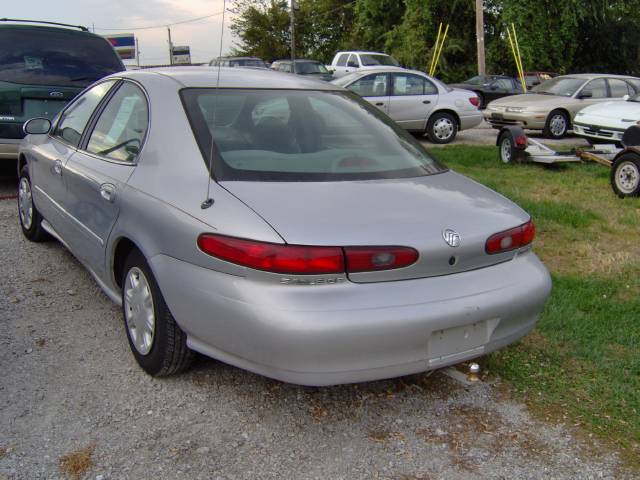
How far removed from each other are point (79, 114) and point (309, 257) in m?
2.69

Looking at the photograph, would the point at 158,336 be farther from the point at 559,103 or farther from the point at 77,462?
the point at 559,103

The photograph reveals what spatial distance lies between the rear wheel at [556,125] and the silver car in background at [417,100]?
63.3 inches

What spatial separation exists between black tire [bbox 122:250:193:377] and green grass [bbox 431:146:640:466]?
64.2 inches

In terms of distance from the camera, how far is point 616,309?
14.1ft

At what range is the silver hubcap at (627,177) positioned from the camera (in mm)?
7722

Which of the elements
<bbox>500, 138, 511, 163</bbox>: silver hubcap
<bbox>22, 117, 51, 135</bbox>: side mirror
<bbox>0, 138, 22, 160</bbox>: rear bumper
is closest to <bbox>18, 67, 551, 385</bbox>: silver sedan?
<bbox>22, 117, 51, 135</bbox>: side mirror

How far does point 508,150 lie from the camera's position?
1005cm

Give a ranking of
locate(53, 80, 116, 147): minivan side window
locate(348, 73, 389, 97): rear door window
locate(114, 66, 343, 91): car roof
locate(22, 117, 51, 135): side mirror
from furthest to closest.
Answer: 1. locate(348, 73, 389, 97): rear door window
2. locate(22, 117, 51, 135): side mirror
3. locate(53, 80, 116, 147): minivan side window
4. locate(114, 66, 343, 91): car roof

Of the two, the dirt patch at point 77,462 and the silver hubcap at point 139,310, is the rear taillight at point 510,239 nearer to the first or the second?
the silver hubcap at point 139,310

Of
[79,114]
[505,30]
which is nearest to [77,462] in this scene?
[79,114]

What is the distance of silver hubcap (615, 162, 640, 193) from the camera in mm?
7722

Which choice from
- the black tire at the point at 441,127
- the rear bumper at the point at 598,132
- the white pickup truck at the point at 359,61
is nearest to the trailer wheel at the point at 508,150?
the rear bumper at the point at 598,132

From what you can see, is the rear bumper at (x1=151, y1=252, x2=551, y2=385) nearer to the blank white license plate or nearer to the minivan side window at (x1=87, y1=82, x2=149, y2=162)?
the blank white license plate

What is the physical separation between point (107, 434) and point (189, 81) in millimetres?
1834
